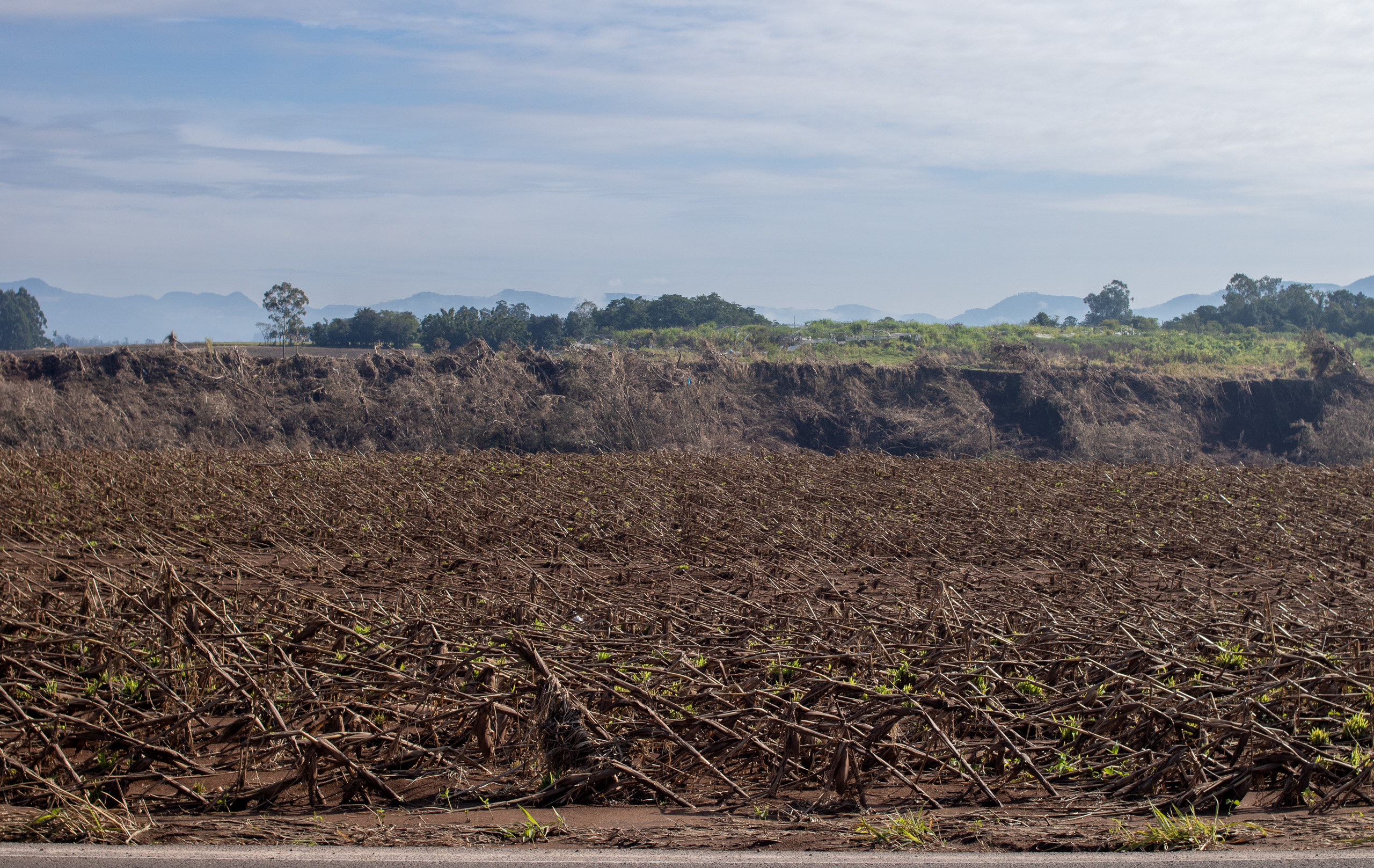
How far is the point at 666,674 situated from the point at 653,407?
1118 inches

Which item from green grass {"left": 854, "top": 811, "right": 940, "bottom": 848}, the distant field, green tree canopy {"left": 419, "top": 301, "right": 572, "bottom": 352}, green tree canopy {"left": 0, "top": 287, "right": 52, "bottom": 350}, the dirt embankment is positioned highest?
green tree canopy {"left": 0, "top": 287, "right": 52, "bottom": 350}

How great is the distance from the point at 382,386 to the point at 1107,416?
1203 inches

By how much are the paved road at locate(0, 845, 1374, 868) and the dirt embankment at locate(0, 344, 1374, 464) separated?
25.8 meters

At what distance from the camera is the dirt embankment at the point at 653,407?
104ft

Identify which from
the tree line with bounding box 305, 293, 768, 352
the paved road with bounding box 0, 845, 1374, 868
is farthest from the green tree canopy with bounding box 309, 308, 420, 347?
the paved road with bounding box 0, 845, 1374, 868

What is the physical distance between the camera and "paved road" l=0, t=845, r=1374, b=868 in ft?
12.0

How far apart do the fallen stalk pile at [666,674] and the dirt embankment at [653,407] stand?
20.5 m

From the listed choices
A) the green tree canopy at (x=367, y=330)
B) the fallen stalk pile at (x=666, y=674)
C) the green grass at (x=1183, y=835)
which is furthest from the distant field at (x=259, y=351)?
the green grass at (x=1183, y=835)

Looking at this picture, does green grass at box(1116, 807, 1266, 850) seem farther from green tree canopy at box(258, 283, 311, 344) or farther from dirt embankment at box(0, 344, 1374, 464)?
green tree canopy at box(258, 283, 311, 344)

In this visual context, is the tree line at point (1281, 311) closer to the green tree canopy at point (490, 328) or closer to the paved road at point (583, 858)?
the green tree canopy at point (490, 328)

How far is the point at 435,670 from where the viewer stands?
5445mm

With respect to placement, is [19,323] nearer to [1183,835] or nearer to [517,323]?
[517,323]

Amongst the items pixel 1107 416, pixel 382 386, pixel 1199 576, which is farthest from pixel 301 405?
pixel 1107 416

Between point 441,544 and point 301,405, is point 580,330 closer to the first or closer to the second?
point 301,405
